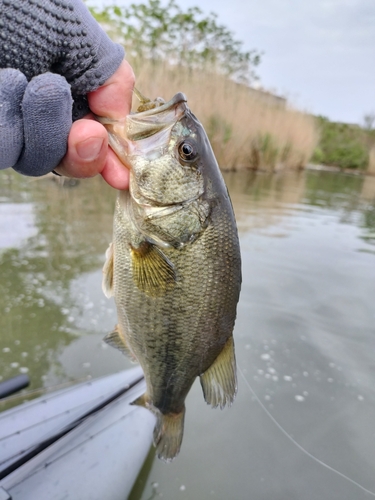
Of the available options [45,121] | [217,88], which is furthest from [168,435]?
[217,88]

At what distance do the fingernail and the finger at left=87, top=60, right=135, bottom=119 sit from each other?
0.23 meters

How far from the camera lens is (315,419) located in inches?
115

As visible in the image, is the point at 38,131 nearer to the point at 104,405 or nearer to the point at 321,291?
the point at 104,405

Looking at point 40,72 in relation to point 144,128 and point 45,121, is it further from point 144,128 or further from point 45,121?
point 144,128

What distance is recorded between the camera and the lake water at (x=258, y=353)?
2455 millimetres

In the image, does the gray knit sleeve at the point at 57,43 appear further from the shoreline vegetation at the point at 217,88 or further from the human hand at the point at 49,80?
the shoreline vegetation at the point at 217,88

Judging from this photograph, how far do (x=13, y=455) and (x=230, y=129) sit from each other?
15.4m

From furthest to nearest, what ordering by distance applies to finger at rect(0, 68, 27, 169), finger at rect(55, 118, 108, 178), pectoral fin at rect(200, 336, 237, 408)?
pectoral fin at rect(200, 336, 237, 408) → finger at rect(55, 118, 108, 178) → finger at rect(0, 68, 27, 169)

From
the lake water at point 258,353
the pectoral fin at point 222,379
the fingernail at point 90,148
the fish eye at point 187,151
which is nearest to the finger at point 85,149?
the fingernail at point 90,148

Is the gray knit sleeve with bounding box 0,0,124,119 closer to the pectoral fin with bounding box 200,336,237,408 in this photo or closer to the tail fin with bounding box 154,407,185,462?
the pectoral fin with bounding box 200,336,237,408

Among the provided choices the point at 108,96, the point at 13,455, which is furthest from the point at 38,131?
the point at 13,455

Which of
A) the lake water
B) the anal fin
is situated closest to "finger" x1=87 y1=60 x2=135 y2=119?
the anal fin

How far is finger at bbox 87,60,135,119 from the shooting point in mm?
1454

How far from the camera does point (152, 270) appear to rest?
1485 mm
